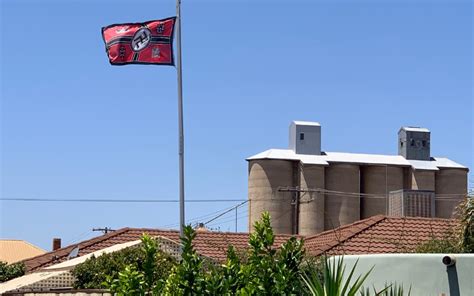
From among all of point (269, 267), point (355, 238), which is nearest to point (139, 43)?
point (269, 267)

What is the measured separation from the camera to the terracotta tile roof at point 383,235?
29.5m

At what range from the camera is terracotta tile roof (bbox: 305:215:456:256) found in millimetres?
29453

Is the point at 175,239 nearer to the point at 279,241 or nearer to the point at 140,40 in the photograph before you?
the point at 279,241

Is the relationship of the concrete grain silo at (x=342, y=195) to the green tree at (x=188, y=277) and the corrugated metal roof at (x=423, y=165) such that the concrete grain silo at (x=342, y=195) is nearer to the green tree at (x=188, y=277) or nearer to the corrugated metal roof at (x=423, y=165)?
the corrugated metal roof at (x=423, y=165)

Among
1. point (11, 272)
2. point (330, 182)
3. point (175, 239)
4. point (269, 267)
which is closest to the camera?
point (269, 267)

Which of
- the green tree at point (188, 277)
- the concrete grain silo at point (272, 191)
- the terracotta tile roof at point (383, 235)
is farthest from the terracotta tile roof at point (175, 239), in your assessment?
the concrete grain silo at point (272, 191)

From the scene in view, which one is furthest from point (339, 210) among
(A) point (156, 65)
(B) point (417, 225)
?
(A) point (156, 65)

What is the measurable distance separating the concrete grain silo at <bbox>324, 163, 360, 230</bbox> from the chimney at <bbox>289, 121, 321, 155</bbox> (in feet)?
6.40

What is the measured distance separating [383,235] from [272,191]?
36.3 m

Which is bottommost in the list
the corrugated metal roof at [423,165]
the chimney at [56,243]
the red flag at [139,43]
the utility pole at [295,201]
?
the chimney at [56,243]

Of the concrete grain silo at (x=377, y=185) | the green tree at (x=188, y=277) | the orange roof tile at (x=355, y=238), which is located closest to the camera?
the green tree at (x=188, y=277)

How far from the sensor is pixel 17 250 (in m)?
78.7

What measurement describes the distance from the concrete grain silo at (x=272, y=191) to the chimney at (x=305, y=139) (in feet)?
6.52

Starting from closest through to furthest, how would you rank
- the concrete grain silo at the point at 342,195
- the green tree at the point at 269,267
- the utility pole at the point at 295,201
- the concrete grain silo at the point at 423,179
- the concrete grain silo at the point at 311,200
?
the green tree at the point at 269,267 → the concrete grain silo at the point at 311,200 → the utility pole at the point at 295,201 → the concrete grain silo at the point at 342,195 → the concrete grain silo at the point at 423,179
